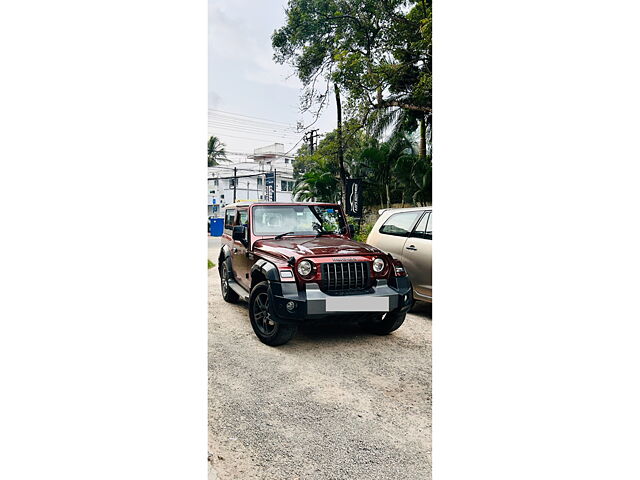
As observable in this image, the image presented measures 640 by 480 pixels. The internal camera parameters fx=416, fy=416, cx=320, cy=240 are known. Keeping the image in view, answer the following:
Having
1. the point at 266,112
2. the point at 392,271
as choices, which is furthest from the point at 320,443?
the point at 266,112

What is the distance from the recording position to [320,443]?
1.72 m

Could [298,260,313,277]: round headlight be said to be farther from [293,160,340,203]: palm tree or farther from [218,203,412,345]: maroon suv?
[293,160,340,203]: palm tree

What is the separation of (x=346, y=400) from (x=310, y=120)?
1438 mm

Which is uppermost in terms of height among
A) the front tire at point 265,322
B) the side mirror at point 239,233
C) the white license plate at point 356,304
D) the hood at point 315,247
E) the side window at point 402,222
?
the side window at point 402,222

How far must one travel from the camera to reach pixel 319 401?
74.9 inches

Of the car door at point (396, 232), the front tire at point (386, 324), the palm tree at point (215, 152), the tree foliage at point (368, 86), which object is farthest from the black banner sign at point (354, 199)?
the palm tree at point (215, 152)

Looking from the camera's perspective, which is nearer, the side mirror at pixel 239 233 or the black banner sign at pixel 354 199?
the black banner sign at pixel 354 199

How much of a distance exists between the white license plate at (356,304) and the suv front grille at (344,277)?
0.05 metres

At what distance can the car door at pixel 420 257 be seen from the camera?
7.68ft

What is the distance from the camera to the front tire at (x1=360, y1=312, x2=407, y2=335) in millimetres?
2277

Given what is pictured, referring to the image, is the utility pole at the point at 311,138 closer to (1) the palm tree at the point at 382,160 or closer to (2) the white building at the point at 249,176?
(2) the white building at the point at 249,176

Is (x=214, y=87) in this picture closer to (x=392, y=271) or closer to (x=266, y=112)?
(x=266, y=112)

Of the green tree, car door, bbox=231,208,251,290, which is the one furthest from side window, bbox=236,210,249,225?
the green tree

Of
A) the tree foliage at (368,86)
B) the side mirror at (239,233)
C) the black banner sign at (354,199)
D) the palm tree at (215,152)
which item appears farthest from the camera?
the side mirror at (239,233)
